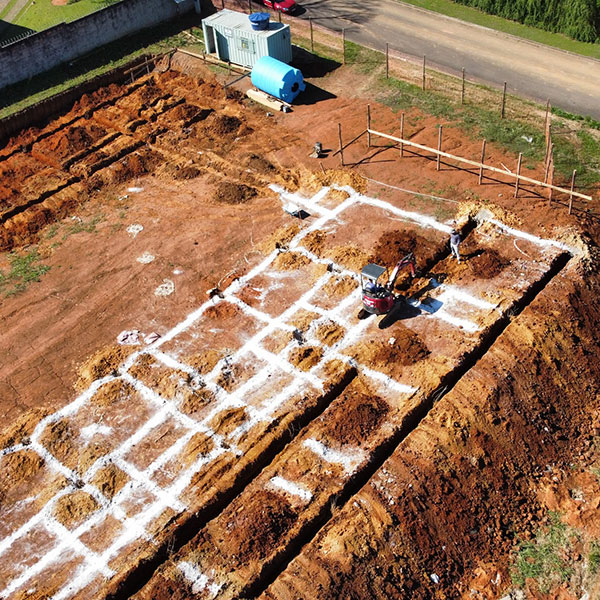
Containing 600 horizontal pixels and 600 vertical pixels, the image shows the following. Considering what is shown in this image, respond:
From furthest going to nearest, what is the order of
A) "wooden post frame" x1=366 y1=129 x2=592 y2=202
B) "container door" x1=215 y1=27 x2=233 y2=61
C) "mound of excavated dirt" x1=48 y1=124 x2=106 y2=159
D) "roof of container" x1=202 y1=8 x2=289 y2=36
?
"container door" x1=215 y1=27 x2=233 y2=61 < "roof of container" x1=202 y1=8 x2=289 y2=36 < "mound of excavated dirt" x1=48 y1=124 x2=106 y2=159 < "wooden post frame" x1=366 y1=129 x2=592 y2=202

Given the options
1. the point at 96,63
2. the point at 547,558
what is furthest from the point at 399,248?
the point at 96,63

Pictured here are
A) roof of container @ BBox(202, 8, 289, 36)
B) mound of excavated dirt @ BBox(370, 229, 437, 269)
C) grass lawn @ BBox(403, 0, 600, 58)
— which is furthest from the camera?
grass lawn @ BBox(403, 0, 600, 58)

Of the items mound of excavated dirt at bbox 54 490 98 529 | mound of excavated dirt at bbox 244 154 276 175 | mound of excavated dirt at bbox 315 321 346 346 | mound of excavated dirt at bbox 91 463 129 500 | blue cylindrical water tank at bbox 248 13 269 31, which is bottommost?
mound of excavated dirt at bbox 54 490 98 529

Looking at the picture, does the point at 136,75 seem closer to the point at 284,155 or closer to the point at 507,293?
the point at 284,155

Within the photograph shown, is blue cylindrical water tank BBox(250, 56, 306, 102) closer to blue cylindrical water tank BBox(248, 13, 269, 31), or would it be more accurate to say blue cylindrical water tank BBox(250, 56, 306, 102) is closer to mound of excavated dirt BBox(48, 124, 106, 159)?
blue cylindrical water tank BBox(248, 13, 269, 31)

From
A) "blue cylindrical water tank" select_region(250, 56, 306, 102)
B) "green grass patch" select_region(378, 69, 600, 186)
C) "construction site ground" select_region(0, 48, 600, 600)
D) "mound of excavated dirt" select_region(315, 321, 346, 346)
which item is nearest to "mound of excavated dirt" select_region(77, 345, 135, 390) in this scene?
"construction site ground" select_region(0, 48, 600, 600)

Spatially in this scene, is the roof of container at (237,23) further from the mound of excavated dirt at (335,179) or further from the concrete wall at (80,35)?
the mound of excavated dirt at (335,179)

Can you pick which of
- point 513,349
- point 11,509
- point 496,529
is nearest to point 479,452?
point 496,529

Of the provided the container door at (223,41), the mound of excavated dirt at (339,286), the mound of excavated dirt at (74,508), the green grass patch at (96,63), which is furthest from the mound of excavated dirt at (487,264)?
the green grass patch at (96,63)
